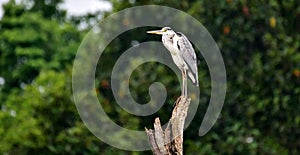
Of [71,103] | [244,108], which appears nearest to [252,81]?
[244,108]

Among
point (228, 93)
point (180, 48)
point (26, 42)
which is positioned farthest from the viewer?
point (26, 42)

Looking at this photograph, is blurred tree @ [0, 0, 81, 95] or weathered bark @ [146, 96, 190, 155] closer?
weathered bark @ [146, 96, 190, 155]

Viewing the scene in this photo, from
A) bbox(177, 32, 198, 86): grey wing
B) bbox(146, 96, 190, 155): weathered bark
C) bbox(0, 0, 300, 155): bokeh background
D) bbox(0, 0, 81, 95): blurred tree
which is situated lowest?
bbox(146, 96, 190, 155): weathered bark

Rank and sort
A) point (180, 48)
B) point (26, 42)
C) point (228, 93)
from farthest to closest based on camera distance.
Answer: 1. point (26, 42)
2. point (228, 93)
3. point (180, 48)

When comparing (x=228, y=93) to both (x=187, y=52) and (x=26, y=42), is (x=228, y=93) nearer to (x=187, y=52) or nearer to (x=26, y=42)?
(x=187, y=52)

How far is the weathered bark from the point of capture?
8.48m

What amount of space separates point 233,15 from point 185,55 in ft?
22.2

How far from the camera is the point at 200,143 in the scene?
47.2 ft

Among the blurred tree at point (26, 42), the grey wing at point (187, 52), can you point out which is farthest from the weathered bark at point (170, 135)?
the blurred tree at point (26, 42)

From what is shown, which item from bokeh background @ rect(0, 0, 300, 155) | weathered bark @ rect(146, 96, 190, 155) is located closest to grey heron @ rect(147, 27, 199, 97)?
weathered bark @ rect(146, 96, 190, 155)

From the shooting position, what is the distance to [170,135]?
8531 mm

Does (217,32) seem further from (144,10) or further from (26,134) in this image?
(26,134)

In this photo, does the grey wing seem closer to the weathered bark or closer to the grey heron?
the grey heron

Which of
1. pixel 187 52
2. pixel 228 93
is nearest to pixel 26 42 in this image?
pixel 228 93
